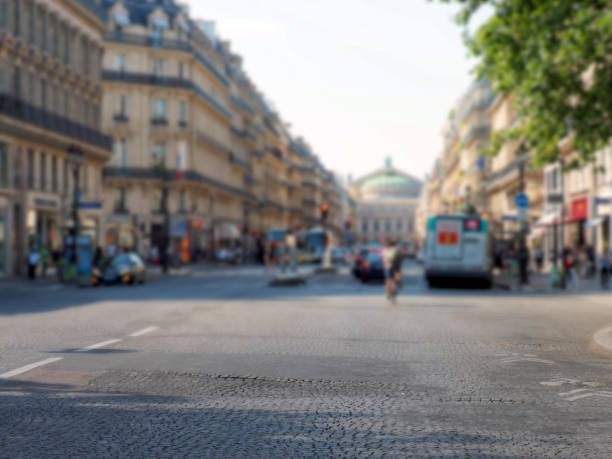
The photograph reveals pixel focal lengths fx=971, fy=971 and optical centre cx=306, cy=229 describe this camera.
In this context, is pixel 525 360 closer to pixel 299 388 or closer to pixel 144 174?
pixel 299 388

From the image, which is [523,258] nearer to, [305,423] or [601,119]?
[601,119]

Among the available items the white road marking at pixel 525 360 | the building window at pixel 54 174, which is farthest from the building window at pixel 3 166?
the white road marking at pixel 525 360

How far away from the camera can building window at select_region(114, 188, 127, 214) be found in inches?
2857

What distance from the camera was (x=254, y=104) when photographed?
356 feet

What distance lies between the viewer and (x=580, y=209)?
49188 millimetres

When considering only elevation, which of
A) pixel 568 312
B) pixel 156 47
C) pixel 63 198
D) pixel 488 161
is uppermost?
pixel 156 47

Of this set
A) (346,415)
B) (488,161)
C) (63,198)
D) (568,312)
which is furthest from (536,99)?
(488,161)

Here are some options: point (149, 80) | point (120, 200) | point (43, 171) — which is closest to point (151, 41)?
point (149, 80)

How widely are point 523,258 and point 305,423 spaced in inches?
1185

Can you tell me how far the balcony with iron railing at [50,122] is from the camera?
40375 mm

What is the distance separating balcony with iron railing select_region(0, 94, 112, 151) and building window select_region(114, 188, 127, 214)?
1872 centimetres

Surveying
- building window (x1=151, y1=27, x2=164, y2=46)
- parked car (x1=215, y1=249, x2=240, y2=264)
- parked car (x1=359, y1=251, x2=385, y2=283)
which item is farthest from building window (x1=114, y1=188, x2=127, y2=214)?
parked car (x1=359, y1=251, x2=385, y2=283)

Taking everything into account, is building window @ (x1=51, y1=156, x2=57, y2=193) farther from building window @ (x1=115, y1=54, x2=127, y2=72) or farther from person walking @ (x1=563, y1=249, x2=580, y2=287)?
building window @ (x1=115, y1=54, x2=127, y2=72)

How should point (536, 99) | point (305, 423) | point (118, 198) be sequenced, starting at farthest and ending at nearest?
point (118, 198)
point (536, 99)
point (305, 423)
